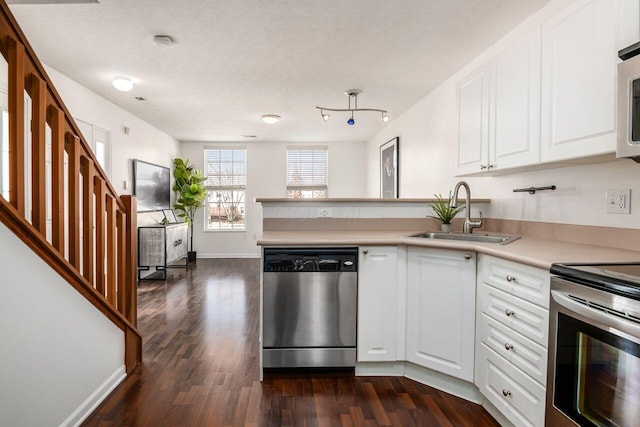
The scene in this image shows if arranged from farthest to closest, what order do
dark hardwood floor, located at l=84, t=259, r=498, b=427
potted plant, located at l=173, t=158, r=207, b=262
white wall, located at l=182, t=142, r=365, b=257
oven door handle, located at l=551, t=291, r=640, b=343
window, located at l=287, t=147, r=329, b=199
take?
window, located at l=287, t=147, r=329, b=199 → white wall, located at l=182, t=142, r=365, b=257 → potted plant, located at l=173, t=158, r=207, b=262 → dark hardwood floor, located at l=84, t=259, r=498, b=427 → oven door handle, located at l=551, t=291, r=640, b=343

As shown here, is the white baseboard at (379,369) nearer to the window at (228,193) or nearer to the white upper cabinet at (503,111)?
the white upper cabinet at (503,111)

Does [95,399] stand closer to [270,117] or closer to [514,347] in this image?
[514,347]

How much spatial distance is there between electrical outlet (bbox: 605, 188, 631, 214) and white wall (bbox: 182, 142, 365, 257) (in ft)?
18.6

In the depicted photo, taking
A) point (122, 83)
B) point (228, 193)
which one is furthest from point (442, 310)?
point (228, 193)

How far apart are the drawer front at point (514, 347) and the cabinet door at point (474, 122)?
1047 mm

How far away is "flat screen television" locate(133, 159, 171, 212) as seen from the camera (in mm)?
5063

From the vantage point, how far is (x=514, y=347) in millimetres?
1646

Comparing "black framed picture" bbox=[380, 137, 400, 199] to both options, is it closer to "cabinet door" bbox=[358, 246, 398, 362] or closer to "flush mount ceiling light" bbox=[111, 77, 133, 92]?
"cabinet door" bbox=[358, 246, 398, 362]

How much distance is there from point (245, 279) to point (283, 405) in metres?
3.33

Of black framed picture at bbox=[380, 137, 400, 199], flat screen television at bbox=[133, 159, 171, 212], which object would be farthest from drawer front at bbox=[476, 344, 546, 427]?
flat screen television at bbox=[133, 159, 171, 212]

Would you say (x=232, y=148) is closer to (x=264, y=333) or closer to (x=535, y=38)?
(x=264, y=333)

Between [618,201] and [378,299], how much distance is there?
1.37 m

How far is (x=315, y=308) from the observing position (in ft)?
7.42

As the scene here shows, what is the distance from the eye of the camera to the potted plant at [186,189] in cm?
644
